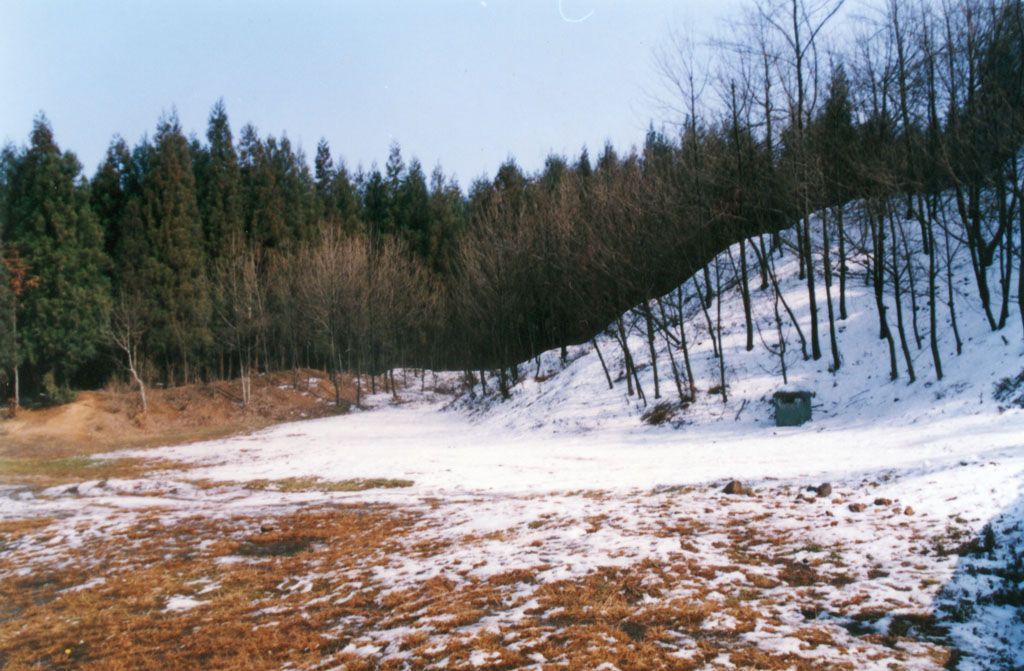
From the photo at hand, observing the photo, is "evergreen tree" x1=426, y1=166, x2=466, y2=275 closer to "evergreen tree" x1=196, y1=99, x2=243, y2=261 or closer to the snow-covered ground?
"evergreen tree" x1=196, y1=99, x2=243, y2=261

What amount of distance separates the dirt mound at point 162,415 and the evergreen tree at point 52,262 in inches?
85.9

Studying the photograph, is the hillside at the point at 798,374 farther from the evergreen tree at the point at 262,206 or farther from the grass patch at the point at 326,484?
the evergreen tree at the point at 262,206

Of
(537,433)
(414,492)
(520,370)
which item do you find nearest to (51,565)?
(414,492)

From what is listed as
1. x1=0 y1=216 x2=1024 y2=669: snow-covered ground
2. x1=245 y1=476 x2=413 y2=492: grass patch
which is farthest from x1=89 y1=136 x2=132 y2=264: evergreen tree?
x1=245 y1=476 x2=413 y2=492: grass patch

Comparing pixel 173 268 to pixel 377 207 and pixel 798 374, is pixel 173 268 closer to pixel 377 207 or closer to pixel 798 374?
pixel 377 207

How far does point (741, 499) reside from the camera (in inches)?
330

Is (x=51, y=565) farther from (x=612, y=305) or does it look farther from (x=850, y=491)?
(x=612, y=305)

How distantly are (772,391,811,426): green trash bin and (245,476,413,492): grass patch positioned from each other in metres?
9.88

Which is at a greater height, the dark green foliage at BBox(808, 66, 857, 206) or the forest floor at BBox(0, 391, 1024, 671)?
the dark green foliage at BBox(808, 66, 857, 206)

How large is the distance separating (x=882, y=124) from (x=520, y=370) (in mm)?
20521

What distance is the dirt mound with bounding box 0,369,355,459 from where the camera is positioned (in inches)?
933

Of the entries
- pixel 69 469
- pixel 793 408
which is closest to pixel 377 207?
pixel 69 469

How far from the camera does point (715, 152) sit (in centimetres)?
2352

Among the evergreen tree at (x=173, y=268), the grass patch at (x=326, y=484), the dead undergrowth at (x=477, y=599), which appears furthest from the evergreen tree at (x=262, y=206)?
the dead undergrowth at (x=477, y=599)
